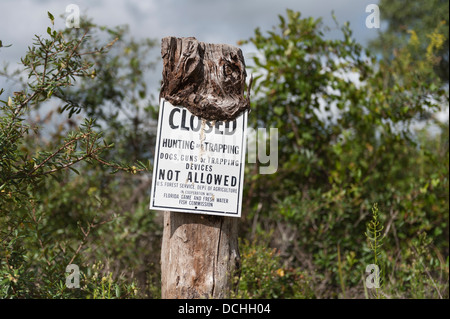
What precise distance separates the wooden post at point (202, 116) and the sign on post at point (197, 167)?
0.28 feet

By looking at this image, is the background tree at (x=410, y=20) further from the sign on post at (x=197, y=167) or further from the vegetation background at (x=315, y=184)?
the sign on post at (x=197, y=167)

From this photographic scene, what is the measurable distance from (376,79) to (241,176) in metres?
3.20

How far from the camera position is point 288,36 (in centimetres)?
534

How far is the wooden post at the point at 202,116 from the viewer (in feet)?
9.09

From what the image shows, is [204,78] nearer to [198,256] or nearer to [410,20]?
[198,256]

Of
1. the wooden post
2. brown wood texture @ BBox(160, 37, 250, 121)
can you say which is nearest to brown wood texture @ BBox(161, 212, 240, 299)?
the wooden post

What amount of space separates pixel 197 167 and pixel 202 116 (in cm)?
29

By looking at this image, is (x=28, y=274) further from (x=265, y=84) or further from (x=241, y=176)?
(x=265, y=84)

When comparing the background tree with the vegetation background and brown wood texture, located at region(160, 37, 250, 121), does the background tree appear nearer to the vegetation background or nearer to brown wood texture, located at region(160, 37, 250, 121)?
the vegetation background

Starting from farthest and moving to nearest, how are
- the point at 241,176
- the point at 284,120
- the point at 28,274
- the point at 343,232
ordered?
1. the point at 284,120
2. the point at 343,232
3. the point at 28,274
4. the point at 241,176

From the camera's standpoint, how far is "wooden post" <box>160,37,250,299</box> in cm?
277

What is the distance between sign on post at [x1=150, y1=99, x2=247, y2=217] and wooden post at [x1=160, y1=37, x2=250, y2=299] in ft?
0.28

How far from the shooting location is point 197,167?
2.74m
